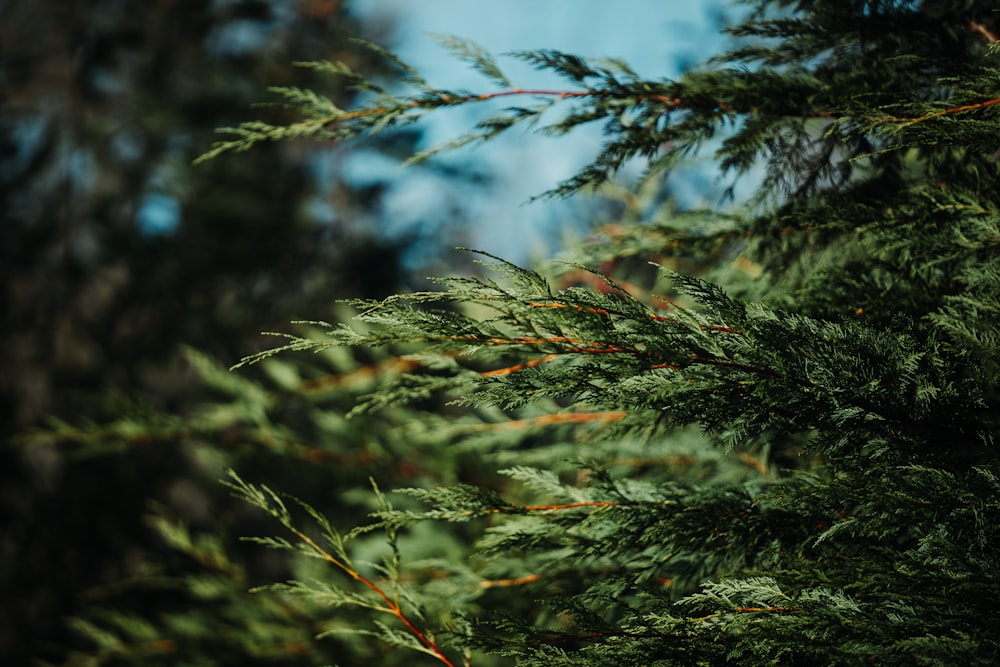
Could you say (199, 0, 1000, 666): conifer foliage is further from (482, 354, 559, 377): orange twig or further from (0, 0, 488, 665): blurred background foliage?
(0, 0, 488, 665): blurred background foliage

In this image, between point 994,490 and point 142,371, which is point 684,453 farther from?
point 142,371

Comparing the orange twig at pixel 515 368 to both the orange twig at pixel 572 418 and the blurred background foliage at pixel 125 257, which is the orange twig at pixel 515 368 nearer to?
the orange twig at pixel 572 418

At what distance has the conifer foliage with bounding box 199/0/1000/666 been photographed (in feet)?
4.32

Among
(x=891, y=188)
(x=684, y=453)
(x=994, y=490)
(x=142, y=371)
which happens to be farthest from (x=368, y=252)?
(x=994, y=490)

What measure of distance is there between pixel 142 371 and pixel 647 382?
6864 millimetres

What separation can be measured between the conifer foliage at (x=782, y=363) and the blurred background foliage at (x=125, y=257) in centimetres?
430

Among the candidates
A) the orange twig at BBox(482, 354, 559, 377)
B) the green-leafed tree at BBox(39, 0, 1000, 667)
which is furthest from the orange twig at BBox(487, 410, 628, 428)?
the orange twig at BBox(482, 354, 559, 377)

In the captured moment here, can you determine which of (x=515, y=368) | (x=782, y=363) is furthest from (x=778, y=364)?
(x=515, y=368)

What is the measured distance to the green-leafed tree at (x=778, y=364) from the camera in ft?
4.33

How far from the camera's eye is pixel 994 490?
4.18 feet

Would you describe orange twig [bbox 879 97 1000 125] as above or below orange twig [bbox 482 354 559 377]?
above

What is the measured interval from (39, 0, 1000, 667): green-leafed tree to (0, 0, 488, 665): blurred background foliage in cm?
426

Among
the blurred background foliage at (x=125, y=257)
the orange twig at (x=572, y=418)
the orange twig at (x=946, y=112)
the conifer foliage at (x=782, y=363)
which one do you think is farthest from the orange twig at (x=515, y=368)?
the blurred background foliage at (x=125, y=257)

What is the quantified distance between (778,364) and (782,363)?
0.01 meters
